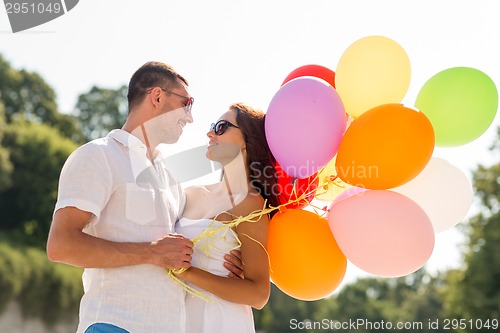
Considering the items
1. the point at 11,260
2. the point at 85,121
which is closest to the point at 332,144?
the point at 11,260

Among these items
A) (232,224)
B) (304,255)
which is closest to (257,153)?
(232,224)

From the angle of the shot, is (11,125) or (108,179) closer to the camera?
(108,179)

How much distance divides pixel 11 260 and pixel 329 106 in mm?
24310

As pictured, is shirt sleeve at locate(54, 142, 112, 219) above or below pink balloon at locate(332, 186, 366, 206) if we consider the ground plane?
above


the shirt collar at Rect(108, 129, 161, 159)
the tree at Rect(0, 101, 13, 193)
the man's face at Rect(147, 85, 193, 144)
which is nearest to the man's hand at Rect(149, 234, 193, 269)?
the shirt collar at Rect(108, 129, 161, 159)

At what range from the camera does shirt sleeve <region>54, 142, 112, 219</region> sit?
331 cm

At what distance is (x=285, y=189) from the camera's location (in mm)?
4180

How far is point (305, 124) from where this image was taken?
3830 mm

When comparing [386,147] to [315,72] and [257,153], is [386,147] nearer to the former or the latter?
[257,153]

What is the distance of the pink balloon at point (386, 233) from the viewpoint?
12.1ft

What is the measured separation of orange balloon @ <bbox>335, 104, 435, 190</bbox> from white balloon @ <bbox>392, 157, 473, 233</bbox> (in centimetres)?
41

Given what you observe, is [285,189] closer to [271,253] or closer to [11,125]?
[271,253]

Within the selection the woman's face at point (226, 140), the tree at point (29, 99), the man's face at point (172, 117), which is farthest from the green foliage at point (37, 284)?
the man's face at point (172, 117)

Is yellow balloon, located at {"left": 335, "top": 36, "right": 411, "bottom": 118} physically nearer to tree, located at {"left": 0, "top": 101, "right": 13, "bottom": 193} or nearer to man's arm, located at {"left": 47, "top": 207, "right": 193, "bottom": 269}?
man's arm, located at {"left": 47, "top": 207, "right": 193, "bottom": 269}
